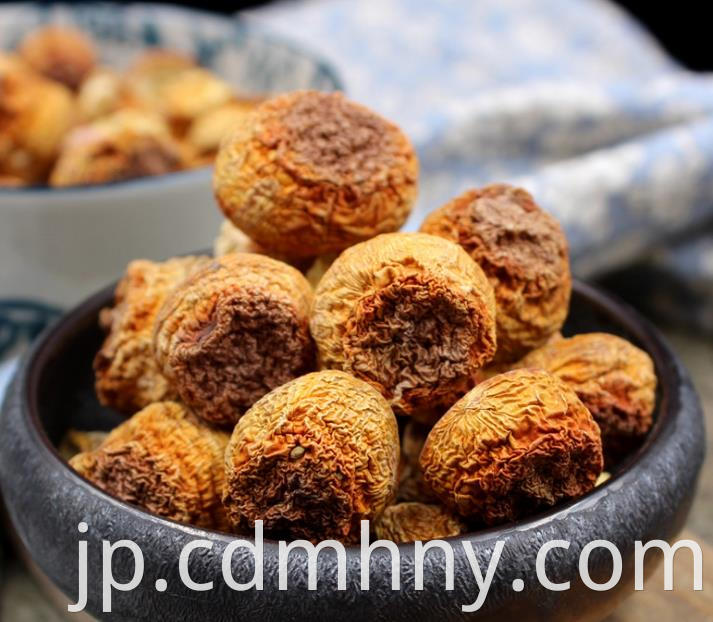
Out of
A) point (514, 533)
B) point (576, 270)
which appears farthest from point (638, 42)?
point (514, 533)

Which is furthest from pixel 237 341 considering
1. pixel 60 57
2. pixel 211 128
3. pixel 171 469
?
pixel 60 57

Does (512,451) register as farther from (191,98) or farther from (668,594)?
(191,98)

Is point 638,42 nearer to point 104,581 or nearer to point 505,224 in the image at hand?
point 505,224

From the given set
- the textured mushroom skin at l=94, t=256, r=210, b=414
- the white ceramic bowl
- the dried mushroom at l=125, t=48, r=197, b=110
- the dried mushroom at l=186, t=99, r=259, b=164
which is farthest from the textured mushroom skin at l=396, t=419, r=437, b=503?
the dried mushroom at l=125, t=48, r=197, b=110

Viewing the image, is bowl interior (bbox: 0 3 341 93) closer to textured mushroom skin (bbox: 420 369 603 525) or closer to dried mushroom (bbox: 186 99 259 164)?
dried mushroom (bbox: 186 99 259 164)

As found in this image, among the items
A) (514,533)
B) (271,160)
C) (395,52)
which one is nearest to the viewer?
(514,533)

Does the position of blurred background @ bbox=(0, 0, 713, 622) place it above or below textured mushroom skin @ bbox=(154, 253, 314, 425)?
below

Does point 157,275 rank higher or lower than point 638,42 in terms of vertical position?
higher
